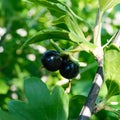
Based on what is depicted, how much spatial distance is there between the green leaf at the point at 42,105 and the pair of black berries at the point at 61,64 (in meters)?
0.05

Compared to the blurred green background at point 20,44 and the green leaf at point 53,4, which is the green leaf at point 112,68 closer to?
the green leaf at point 53,4

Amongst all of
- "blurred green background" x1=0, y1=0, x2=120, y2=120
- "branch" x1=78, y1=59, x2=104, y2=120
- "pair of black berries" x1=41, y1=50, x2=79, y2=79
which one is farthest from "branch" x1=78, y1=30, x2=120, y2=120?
"blurred green background" x1=0, y1=0, x2=120, y2=120

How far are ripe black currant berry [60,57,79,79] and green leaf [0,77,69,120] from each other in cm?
5

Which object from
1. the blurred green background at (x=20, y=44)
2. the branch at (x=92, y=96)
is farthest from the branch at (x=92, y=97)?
the blurred green background at (x=20, y=44)

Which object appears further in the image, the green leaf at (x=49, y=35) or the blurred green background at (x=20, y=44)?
the blurred green background at (x=20, y=44)

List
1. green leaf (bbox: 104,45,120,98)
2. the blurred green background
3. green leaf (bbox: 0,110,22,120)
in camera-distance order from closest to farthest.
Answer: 1. green leaf (bbox: 104,45,120,98)
2. green leaf (bbox: 0,110,22,120)
3. the blurred green background

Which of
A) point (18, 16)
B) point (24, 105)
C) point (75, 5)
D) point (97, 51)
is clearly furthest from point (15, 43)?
point (97, 51)

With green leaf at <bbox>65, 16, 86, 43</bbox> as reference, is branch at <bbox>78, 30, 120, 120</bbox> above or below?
below

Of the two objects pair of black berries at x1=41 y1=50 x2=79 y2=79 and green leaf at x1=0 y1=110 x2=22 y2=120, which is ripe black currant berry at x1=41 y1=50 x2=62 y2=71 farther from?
green leaf at x1=0 y1=110 x2=22 y2=120

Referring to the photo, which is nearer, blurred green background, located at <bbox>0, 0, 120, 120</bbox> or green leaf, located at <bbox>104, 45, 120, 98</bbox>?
green leaf, located at <bbox>104, 45, 120, 98</bbox>

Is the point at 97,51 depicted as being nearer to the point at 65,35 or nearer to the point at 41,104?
the point at 65,35

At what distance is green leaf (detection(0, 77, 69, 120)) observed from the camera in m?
1.17

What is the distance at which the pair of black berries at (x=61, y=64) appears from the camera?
1.17 m

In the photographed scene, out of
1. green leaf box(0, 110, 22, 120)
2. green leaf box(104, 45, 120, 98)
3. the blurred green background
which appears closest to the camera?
green leaf box(104, 45, 120, 98)
